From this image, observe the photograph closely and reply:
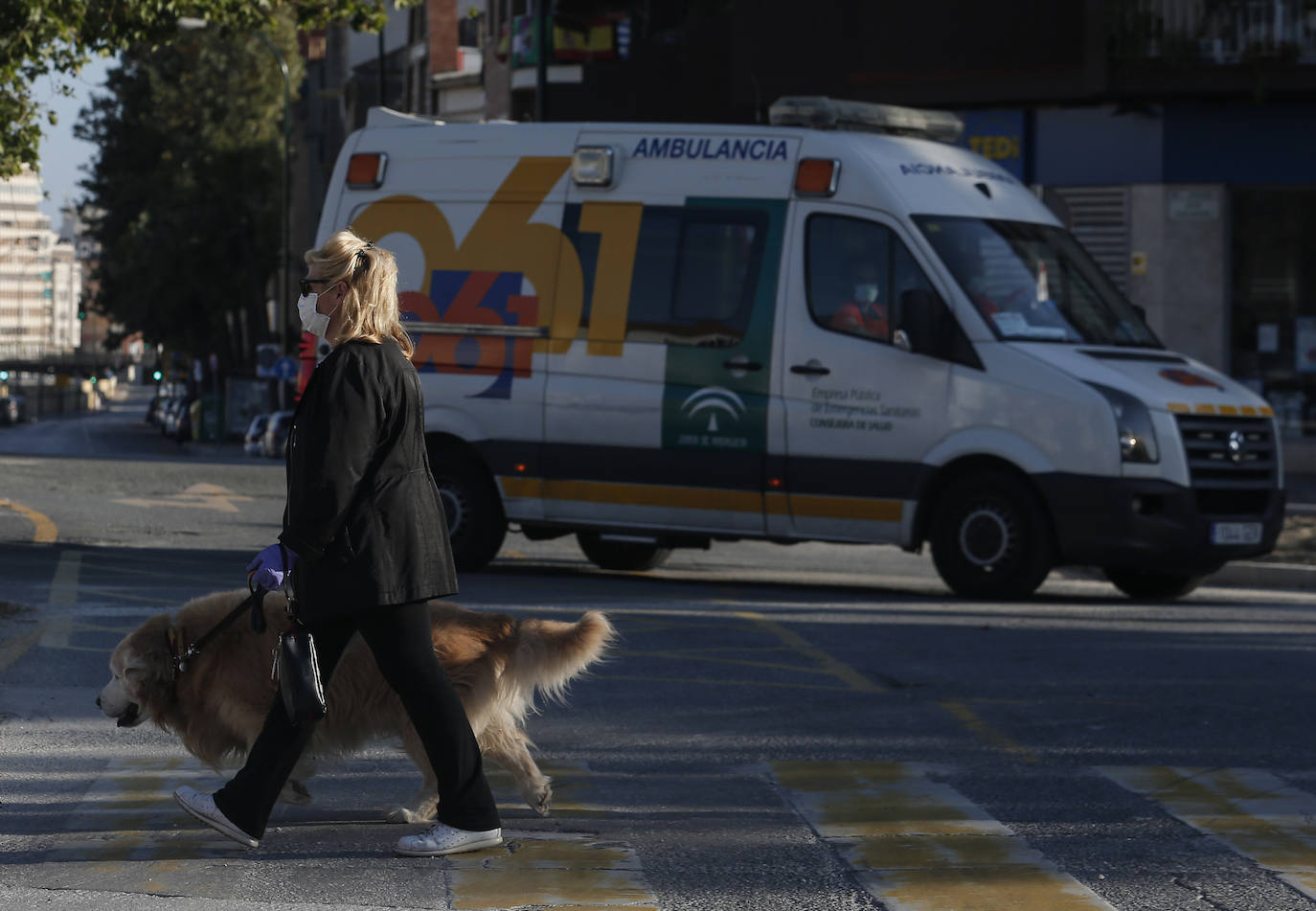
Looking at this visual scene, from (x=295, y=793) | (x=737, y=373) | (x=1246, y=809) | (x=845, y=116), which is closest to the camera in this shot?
(x=295, y=793)

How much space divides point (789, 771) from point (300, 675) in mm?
2197

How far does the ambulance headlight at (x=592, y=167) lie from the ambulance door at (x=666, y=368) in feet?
0.31

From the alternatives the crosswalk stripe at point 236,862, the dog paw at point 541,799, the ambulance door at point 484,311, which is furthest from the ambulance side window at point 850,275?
the dog paw at point 541,799

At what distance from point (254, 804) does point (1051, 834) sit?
7.56 ft

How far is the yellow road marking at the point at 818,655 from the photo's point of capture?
29.5 feet

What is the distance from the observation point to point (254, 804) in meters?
5.43

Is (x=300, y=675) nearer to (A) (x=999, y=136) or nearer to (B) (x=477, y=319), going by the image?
A: (B) (x=477, y=319)

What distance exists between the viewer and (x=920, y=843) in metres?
5.78

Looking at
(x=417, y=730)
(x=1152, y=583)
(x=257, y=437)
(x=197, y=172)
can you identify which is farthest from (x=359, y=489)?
(x=197, y=172)

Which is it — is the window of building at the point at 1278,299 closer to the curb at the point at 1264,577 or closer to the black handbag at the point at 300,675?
the curb at the point at 1264,577

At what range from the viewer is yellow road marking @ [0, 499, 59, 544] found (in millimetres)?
15750

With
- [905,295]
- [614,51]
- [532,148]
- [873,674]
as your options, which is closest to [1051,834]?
[873,674]

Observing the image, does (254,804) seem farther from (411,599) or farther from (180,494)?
(180,494)

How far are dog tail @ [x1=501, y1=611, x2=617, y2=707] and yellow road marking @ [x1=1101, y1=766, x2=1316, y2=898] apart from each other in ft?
6.25
